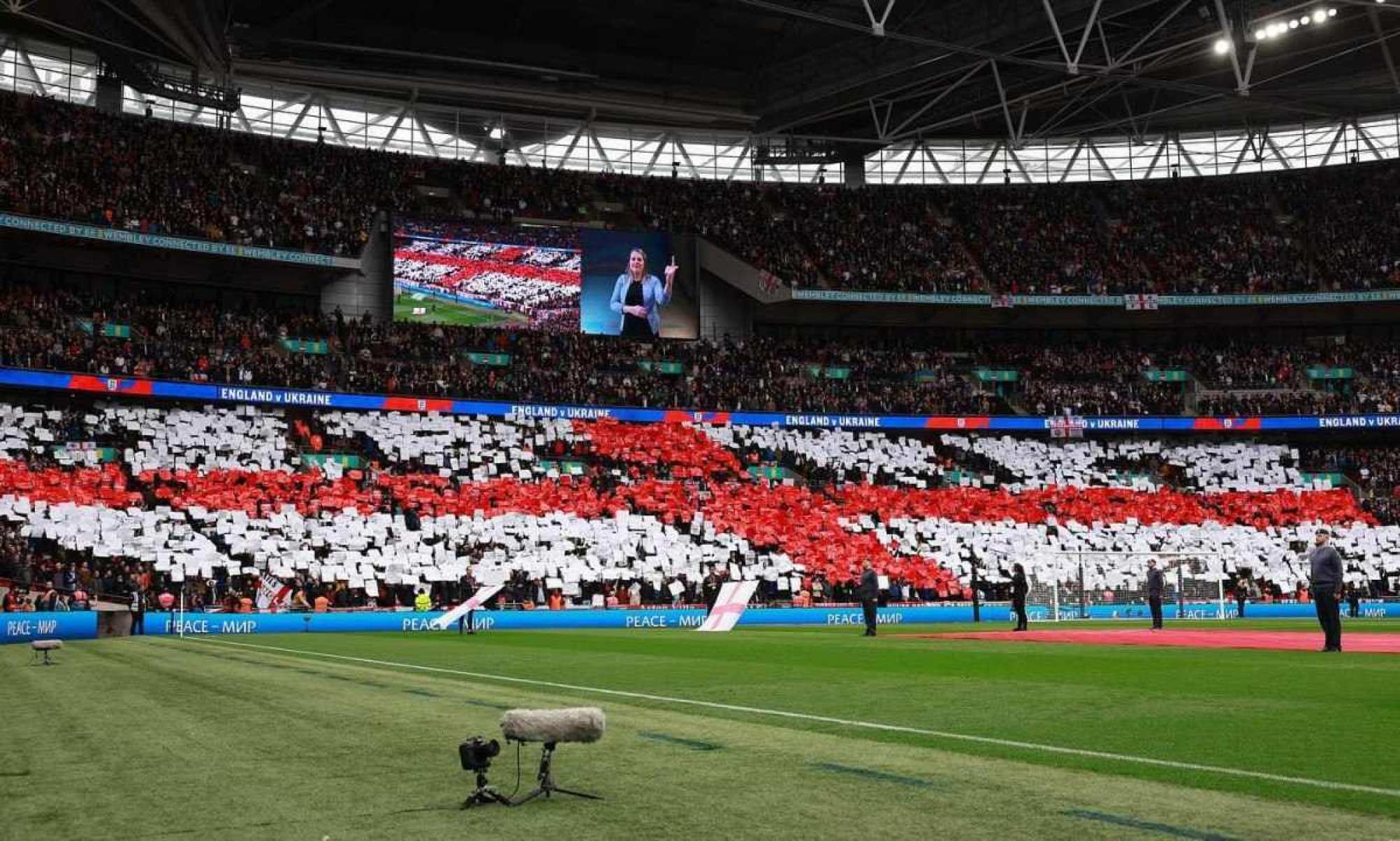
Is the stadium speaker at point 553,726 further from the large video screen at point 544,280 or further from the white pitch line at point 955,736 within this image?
the large video screen at point 544,280

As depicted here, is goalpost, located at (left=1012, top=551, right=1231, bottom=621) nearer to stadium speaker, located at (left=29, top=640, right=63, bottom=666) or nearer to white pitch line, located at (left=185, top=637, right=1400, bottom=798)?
white pitch line, located at (left=185, top=637, right=1400, bottom=798)

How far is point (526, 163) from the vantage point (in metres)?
65.5

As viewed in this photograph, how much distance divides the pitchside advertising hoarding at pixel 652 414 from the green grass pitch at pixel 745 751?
2903 centimetres

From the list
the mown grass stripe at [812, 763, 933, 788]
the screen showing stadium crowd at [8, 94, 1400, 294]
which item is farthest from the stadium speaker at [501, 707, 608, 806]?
the screen showing stadium crowd at [8, 94, 1400, 294]

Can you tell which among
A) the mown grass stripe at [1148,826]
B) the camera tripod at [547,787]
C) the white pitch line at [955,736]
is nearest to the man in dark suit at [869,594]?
the white pitch line at [955,736]

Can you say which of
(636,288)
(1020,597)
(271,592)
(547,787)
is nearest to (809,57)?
(636,288)

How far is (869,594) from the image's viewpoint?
90.0ft

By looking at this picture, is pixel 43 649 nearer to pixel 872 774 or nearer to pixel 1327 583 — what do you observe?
pixel 872 774

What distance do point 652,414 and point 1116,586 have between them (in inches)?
817

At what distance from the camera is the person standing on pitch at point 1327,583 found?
1859cm

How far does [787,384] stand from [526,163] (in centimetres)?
1882

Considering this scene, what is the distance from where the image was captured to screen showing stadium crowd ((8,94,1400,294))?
5156 cm

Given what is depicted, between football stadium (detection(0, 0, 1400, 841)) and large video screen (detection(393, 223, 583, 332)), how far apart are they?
219 mm

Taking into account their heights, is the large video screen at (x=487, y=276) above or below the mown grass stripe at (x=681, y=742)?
above
